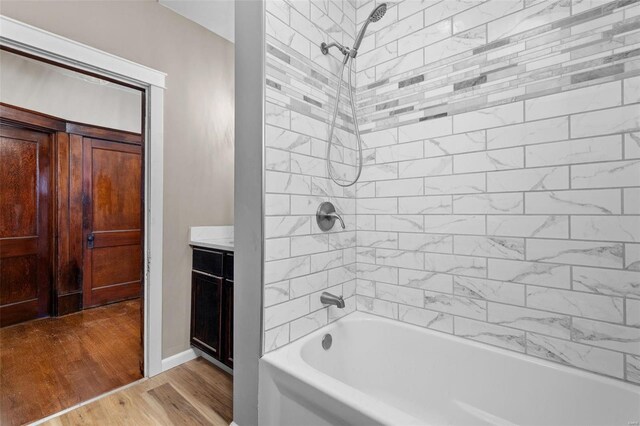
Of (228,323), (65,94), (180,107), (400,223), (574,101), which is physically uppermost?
(65,94)

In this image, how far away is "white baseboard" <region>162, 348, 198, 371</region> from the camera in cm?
225

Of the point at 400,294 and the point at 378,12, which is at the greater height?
the point at 378,12

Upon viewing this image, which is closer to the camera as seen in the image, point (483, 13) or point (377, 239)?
point (483, 13)

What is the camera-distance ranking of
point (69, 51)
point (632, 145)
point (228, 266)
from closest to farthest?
point (632, 145) < point (69, 51) < point (228, 266)

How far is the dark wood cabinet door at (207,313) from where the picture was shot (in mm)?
2160

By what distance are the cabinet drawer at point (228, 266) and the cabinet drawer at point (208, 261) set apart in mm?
48

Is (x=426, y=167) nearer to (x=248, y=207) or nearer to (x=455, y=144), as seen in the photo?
(x=455, y=144)

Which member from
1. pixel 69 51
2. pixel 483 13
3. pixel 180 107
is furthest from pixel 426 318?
pixel 69 51

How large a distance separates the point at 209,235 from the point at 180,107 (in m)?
1.05

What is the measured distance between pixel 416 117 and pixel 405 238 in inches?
26.1

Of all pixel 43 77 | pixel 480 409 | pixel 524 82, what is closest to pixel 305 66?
pixel 524 82

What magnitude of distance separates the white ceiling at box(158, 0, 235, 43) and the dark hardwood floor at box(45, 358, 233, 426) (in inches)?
107

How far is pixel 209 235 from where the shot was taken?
2.60 metres

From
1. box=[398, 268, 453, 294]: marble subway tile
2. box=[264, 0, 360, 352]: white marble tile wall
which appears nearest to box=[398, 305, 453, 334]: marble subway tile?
box=[398, 268, 453, 294]: marble subway tile
